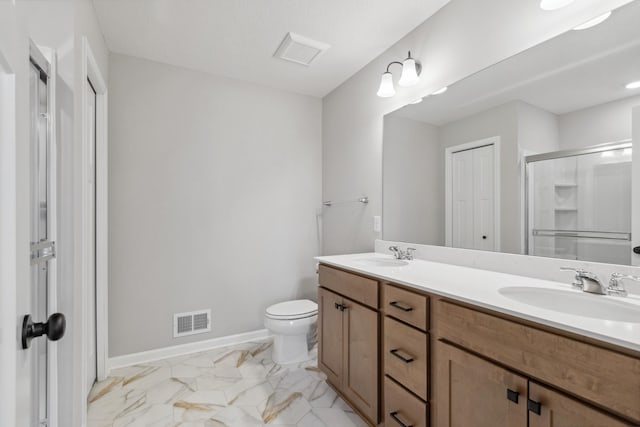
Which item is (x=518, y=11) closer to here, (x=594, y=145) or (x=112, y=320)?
(x=594, y=145)

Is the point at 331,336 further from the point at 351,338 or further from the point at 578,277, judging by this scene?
the point at 578,277

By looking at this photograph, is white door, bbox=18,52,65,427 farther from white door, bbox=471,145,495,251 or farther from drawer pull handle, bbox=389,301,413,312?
white door, bbox=471,145,495,251

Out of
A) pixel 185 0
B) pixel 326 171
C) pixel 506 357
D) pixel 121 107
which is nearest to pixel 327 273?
pixel 506 357

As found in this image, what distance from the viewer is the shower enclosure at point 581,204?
114cm

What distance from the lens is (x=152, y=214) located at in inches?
92.0

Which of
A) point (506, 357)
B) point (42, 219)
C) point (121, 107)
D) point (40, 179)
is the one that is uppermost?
point (121, 107)

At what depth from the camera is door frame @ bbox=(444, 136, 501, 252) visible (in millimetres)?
1543

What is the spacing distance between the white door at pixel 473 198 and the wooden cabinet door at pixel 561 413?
0.85 meters

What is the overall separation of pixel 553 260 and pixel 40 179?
1982mm

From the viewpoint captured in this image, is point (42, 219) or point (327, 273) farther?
point (327, 273)

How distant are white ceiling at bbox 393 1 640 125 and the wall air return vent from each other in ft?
8.07

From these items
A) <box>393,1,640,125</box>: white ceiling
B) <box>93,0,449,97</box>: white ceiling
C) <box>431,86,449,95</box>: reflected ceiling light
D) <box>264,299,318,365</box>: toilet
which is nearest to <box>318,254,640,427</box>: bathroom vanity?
<box>264,299,318,365</box>: toilet

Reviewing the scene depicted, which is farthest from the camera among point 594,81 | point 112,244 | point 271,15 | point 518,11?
point 112,244

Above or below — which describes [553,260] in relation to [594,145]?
below
